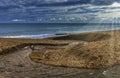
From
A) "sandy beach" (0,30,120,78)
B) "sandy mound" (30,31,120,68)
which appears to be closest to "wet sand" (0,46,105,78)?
"sandy beach" (0,30,120,78)

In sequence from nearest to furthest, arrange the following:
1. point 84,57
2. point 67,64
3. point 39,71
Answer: point 39,71 → point 67,64 → point 84,57

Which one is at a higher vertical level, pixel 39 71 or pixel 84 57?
pixel 84 57

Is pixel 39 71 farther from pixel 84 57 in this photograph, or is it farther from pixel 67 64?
pixel 84 57

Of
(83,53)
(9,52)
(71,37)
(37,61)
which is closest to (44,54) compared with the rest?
(37,61)

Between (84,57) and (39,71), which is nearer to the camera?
(39,71)

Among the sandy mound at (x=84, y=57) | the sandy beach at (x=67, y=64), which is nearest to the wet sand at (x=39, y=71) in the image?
the sandy beach at (x=67, y=64)

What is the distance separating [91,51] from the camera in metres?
21.8

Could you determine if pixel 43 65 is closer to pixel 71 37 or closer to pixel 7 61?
pixel 7 61

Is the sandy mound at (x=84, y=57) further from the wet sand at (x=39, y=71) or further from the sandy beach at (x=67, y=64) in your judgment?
the wet sand at (x=39, y=71)

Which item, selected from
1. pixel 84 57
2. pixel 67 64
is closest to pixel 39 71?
pixel 67 64

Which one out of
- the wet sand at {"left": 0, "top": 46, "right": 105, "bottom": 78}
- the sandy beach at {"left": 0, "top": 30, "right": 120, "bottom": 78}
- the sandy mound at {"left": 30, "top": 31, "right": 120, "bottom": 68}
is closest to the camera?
the wet sand at {"left": 0, "top": 46, "right": 105, "bottom": 78}

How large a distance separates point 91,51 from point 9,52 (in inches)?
376

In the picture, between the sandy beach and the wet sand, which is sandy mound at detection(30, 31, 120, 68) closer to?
the sandy beach

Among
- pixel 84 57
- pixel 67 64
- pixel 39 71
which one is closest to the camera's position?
pixel 39 71
